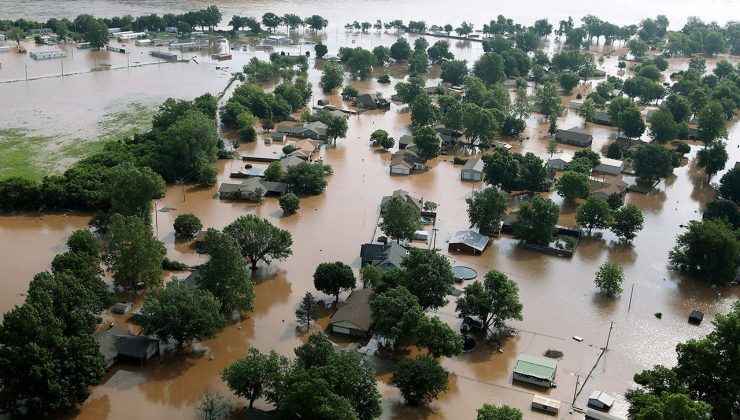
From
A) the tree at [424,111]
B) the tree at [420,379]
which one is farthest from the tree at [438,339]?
the tree at [424,111]

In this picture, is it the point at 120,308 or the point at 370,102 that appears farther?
the point at 370,102

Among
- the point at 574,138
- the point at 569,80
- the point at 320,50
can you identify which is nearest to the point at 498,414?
the point at 574,138

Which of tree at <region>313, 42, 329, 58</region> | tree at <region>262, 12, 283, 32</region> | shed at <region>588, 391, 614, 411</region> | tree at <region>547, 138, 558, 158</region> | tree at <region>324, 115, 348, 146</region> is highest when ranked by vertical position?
tree at <region>262, 12, 283, 32</region>

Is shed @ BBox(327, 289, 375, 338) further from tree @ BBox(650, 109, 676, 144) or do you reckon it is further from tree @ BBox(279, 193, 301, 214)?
tree @ BBox(650, 109, 676, 144)

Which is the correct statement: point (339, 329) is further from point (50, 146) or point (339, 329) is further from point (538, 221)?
point (50, 146)

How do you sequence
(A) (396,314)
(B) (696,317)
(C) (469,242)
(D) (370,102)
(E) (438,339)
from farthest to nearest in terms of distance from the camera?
(D) (370,102) → (C) (469,242) → (B) (696,317) → (A) (396,314) → (E) (438,339)

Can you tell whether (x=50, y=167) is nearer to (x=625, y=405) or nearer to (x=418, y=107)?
(x=418, y=107)

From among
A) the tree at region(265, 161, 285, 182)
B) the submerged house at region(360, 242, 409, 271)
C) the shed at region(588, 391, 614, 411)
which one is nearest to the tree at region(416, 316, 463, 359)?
the shed at region(588, 391, 614, 411)
